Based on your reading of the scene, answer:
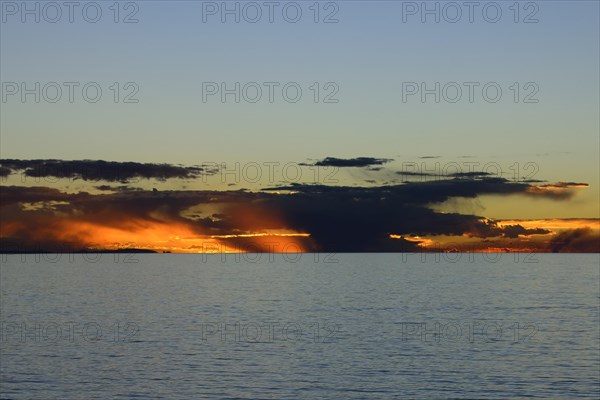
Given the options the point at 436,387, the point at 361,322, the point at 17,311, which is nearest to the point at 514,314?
the point at 361,322

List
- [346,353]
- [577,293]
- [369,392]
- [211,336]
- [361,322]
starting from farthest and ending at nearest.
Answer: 1. [577,293]
2. [361,322]
3. [211,336]
4. [346,353]
5. [369,392]

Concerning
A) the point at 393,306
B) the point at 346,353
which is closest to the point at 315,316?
the point at 393,306

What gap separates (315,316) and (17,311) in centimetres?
4957

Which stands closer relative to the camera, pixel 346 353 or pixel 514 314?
pixel 346 353

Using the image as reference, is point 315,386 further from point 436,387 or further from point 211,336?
point 211,336

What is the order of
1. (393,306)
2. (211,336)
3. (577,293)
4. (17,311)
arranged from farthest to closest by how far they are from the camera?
(577,293) < (393,306) < (17,311) < (211,336)

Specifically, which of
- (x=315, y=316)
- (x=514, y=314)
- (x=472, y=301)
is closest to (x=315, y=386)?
(x=315, y=316)

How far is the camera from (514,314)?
13225 cm

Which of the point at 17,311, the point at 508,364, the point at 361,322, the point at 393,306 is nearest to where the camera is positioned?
the point at 508,364

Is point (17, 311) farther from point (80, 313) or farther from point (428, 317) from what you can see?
point (428, 317)

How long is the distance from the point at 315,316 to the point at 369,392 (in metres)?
60.1

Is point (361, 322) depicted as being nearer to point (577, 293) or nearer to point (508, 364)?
point (508, 364)

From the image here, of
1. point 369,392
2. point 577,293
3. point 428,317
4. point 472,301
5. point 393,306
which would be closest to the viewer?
point 369,392

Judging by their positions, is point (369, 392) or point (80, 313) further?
point (80, 313)
